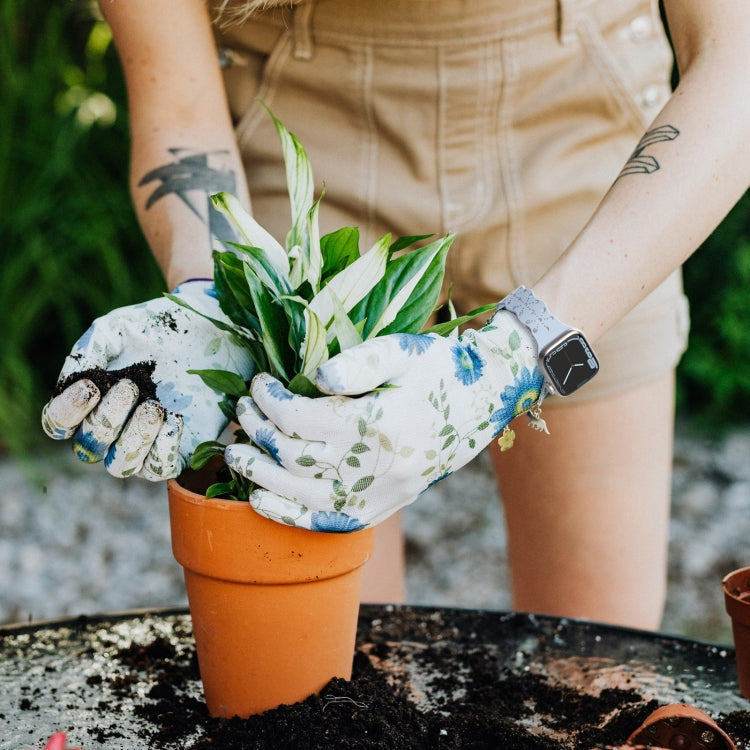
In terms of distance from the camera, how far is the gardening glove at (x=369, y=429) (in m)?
0.96

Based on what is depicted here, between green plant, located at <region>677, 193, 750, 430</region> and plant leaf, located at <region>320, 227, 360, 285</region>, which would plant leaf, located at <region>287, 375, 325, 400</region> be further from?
green plant, located at <region>677, 193, 750, 430</region>

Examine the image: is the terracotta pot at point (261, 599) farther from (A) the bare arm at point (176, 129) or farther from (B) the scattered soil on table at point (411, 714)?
(A) the bare arm at point (176, 129)

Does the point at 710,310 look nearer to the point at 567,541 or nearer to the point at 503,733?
the point at 567,541

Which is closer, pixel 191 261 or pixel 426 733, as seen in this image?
pixel 426 733

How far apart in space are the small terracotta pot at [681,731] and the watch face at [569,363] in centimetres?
35

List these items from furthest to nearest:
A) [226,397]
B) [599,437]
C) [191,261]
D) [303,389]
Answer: [599,437] < [191,261] < [226,397] < [303,389]

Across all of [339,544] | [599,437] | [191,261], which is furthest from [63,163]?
[339,544]

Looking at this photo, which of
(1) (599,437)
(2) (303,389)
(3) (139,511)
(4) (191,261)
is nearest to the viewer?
(2) (303,389)

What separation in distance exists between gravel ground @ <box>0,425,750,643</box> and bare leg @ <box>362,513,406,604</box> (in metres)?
1.08

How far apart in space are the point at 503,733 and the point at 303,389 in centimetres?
41

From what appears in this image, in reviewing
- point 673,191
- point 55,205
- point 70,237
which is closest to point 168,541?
point 70,237

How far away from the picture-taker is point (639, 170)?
3.85ft

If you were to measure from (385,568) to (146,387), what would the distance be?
28.5 inches

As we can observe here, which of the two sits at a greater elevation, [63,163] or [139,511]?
[63,163]
